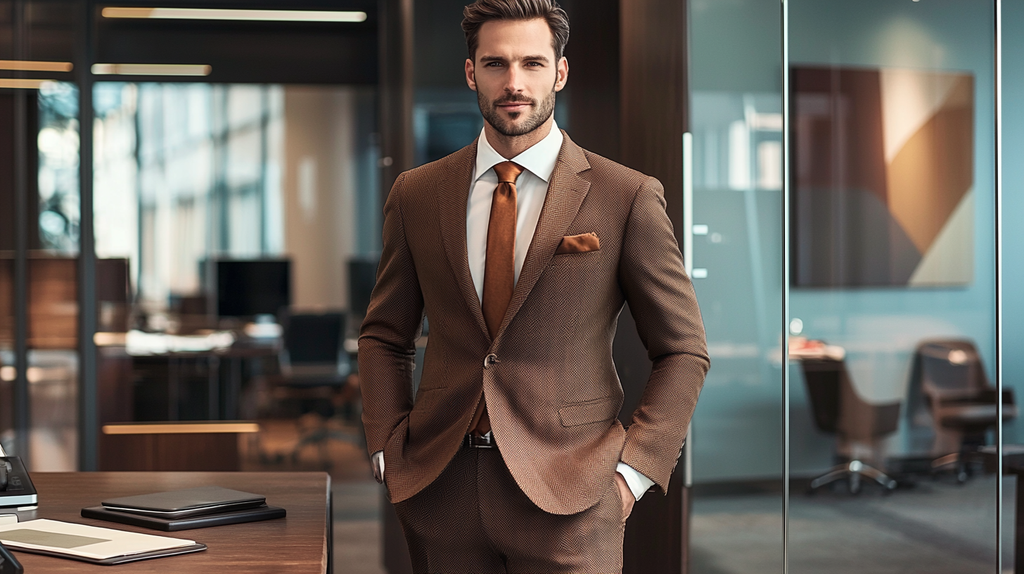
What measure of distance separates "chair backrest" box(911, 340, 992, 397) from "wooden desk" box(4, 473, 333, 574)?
1523mm

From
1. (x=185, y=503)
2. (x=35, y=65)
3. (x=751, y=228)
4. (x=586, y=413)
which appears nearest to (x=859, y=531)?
(x=751, y=228)

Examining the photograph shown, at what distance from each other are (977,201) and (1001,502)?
713 mm

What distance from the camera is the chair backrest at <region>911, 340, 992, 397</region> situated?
2346 mm

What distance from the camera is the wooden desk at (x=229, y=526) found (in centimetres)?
153

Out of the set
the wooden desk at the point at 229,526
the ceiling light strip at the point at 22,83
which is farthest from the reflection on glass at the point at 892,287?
the ceiling light strip at the point at 22,83

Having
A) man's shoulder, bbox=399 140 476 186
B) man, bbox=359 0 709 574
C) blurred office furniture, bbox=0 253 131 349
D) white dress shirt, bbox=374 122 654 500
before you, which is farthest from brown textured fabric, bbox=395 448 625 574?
blurred office furniture, bbox=0 253 131 349

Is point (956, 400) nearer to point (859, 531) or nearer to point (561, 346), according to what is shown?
point (859, 531)

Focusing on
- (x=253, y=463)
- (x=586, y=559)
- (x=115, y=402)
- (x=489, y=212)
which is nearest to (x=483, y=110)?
(x=489, y=212)

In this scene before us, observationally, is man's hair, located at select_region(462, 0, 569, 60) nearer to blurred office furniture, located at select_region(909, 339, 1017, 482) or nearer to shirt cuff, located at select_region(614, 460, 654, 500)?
shirt cuff, located at select_region(614, 460, 654, 500)

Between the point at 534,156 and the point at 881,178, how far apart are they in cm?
126

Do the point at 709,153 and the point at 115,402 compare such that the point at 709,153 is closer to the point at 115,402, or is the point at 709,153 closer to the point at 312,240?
the point at 115,402

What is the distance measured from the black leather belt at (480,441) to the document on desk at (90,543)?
490 millimetres

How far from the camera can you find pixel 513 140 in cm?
185

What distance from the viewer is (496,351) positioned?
179 cm
